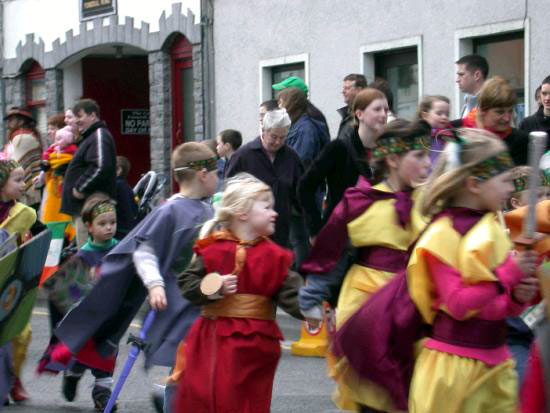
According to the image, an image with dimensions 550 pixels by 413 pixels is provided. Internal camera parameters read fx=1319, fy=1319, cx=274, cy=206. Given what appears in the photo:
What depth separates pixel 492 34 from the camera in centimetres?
1388

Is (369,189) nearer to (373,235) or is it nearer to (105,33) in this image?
(373,235)

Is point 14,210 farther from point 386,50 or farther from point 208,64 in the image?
point 208,64

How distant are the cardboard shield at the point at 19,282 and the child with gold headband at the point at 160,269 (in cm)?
28

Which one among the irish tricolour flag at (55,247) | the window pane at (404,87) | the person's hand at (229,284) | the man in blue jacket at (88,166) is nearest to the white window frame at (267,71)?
the window pane at (404,87)

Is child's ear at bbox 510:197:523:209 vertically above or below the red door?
below

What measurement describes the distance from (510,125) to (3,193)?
3.18m

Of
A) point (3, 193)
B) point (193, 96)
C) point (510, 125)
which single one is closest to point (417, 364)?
point (510, 125)

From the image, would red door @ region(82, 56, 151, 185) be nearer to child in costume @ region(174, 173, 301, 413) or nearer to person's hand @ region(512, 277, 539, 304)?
child in costume @ region(174, 173, 301, 413)

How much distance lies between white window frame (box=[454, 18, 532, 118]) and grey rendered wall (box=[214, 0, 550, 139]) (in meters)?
0.06

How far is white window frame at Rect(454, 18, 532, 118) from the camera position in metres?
13.3

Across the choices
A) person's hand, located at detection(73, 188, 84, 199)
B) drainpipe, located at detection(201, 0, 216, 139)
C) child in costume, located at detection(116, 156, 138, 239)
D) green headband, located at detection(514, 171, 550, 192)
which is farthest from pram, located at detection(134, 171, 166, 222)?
green headband, located at detection(514, 171, 550, 192)

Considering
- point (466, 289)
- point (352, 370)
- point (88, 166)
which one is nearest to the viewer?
point (466, 289)

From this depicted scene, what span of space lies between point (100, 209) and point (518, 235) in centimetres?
353

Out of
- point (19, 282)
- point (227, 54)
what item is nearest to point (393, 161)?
point (19, 282)
